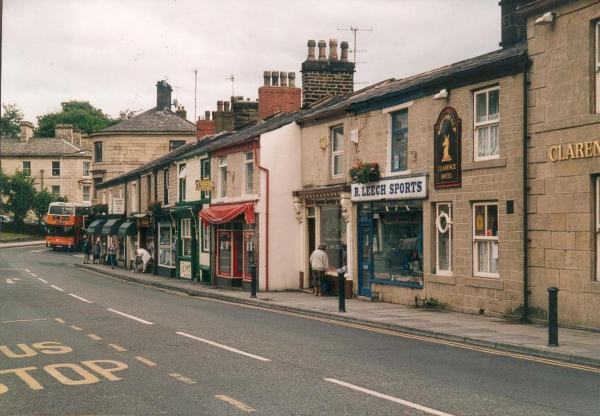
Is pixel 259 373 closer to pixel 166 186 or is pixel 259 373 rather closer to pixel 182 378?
pixel 182 378

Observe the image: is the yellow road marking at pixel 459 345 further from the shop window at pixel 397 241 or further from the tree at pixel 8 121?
the tree at pixel 8 121

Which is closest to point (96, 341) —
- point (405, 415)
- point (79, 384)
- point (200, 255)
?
point (79, 384)

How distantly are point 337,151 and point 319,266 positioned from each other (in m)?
4.03

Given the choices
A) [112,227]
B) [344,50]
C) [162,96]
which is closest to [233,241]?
[344,50]

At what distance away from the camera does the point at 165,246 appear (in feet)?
131

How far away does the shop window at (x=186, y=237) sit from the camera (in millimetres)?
35688

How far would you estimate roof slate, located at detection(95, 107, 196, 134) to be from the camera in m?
65.4

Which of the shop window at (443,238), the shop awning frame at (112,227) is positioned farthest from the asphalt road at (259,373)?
the shop awning frame at (112,227)

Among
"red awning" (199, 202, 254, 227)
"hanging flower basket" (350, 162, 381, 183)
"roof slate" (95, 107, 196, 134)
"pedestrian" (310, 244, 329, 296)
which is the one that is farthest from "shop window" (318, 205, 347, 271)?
"roof slate" (95, 107, 196, 134)

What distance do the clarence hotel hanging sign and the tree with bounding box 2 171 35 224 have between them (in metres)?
64.5

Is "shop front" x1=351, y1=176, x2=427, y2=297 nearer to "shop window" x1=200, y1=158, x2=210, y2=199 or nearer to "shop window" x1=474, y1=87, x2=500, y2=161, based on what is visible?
"shop window" x1=474, y1=87, x2=500, y2=161

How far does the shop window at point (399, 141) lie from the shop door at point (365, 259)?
7.52ft

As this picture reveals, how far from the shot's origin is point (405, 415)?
7.39m

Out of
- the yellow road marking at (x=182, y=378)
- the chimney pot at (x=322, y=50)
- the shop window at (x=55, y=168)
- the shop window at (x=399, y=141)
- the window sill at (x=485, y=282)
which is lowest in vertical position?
the yellow road marking at (x=182, y=378)
